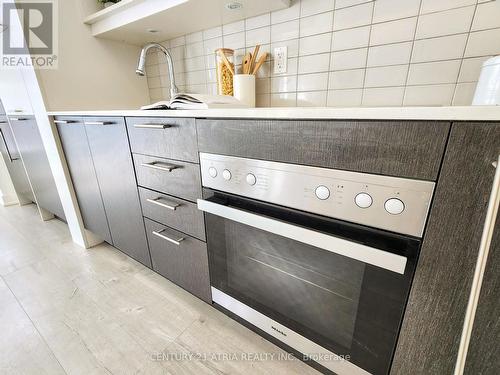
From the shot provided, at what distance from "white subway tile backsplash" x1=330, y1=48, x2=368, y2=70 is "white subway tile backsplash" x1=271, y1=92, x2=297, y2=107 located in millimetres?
207

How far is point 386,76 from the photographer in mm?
886

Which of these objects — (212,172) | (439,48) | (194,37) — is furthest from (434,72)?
(194,37)

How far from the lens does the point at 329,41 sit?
96 cm

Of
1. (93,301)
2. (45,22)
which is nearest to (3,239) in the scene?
(93,301)

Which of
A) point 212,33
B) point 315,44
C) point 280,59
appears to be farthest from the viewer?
point 212,33

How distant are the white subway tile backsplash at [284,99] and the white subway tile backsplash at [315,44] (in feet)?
0.58

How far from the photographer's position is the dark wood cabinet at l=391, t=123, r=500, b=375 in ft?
1.33

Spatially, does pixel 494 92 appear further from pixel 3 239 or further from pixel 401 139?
pixel 3 239

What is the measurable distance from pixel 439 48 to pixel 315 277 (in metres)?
0.87

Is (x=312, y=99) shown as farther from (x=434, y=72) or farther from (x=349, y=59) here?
(x=434, y=72)

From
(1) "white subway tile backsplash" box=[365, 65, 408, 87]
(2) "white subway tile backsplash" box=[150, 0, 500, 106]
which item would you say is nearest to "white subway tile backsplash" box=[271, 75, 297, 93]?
(2) "white subway tile backsplash" box=[150, 0, 500, 106]

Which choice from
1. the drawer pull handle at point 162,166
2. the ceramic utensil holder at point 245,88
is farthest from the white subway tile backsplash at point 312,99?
the drawer pull handle at point 162,166

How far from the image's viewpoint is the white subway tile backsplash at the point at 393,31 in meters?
0.81

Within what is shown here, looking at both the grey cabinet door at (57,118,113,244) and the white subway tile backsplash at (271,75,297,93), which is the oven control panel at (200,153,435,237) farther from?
the grey cabinet door at (57,118,113,244)
